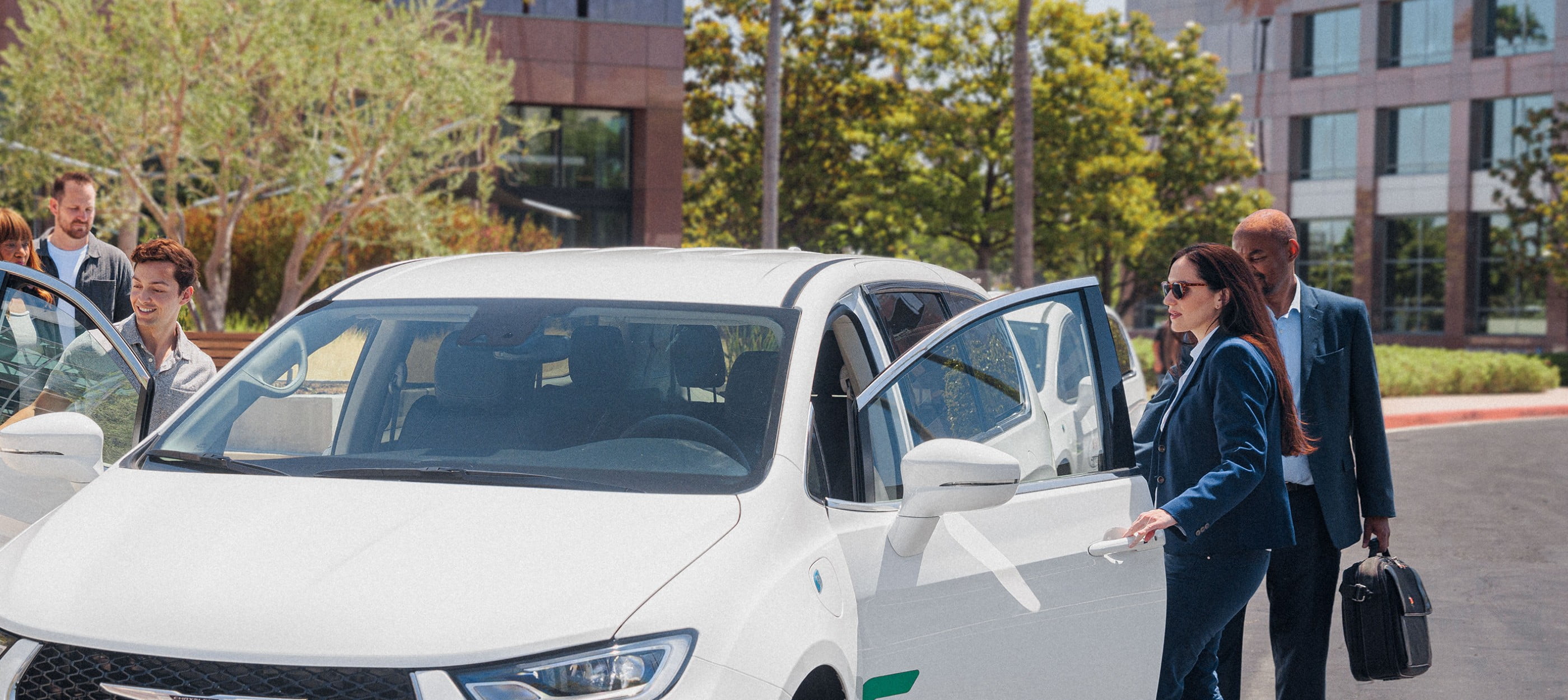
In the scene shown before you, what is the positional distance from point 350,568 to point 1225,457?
247 centimetres

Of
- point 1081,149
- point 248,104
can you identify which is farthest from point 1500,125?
point 248,104

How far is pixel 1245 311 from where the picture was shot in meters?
4.39

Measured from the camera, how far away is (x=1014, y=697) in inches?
143

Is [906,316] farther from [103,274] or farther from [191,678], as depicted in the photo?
[103,274]

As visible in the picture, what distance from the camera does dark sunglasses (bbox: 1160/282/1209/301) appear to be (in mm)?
4426

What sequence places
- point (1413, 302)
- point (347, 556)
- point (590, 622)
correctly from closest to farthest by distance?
point (590, 622) → point (347, 556) → point (1413, 302)

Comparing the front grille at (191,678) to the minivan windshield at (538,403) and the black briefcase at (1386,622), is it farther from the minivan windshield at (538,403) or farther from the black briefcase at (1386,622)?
the black briefcase at (1386,622)

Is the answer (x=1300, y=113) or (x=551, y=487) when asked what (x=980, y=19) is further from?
(x=551, y=487)

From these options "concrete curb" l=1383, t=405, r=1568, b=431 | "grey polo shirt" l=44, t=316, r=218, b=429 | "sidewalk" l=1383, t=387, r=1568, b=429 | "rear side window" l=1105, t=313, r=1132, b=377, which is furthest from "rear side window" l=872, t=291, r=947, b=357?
"sidewalk" l=1383, t=387, r=1568, b=429

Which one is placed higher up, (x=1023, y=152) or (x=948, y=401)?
(x=1023, y=152)

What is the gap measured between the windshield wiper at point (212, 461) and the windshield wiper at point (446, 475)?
149 mm

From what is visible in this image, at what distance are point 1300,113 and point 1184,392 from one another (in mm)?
52347

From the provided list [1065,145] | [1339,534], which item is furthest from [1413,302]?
[1339,534]

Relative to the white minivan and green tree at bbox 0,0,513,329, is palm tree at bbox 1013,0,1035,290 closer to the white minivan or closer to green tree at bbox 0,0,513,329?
green tree at bbox 0,0,513,329
